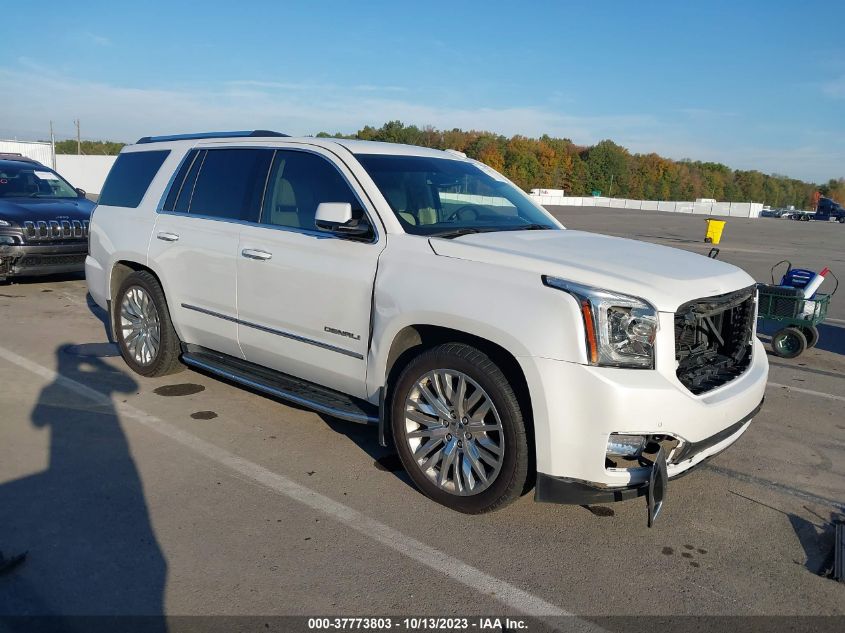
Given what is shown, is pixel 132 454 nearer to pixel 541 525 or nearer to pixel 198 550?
pixel 198 550

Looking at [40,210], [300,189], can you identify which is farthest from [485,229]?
[40,210]

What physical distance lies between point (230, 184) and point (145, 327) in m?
1.56

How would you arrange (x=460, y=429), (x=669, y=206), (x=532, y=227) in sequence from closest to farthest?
(x=460, y=429), (x=532, y=227), (x=669, y=206)

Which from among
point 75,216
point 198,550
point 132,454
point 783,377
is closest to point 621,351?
point 198,550

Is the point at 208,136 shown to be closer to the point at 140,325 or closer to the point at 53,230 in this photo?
the point at 140,325

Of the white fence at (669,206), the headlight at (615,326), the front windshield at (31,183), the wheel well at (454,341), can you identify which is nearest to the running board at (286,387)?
the wheel well at (454,341)

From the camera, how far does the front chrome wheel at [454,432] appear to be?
3639mm

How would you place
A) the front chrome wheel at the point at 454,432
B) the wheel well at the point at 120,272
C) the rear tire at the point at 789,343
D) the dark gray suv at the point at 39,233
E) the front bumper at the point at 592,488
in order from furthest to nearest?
1. the dark gray suv at the point at 39,233
2. the rear tire at the point at 789,343
3. the wheel well at the point at 120,272
4. the front chrome wheel at the point at 454,432
5. the front bumper at the point at 592,488

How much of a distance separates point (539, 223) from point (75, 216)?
7772 millimetres

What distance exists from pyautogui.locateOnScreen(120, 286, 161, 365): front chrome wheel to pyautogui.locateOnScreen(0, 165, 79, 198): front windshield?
6073mm

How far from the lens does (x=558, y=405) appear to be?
3314 mm

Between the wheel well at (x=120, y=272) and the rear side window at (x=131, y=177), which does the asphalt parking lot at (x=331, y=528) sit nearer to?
the wheel well at (x=120, y=272)

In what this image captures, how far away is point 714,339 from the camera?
4.00m

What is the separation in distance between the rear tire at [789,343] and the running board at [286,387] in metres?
5.38
